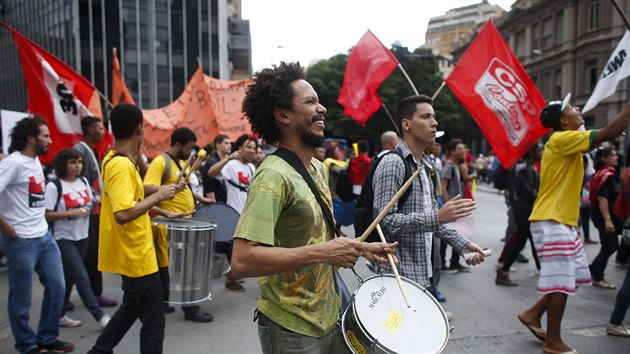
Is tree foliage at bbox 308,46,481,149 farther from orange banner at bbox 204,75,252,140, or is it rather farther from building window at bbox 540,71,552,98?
orange banner at bbox 204,75,252,140

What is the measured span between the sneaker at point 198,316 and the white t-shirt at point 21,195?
1.70 metres

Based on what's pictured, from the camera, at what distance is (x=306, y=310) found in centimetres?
194

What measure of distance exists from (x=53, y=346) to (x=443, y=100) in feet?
129

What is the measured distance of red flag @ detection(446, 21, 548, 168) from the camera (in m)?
5.43

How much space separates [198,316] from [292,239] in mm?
3325

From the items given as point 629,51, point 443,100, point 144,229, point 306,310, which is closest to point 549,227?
point 629,51

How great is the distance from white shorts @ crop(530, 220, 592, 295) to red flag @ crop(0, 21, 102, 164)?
5.40 metres

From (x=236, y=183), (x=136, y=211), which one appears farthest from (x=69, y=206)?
(x=236, y=183)

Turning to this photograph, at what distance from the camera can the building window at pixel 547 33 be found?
35.5m

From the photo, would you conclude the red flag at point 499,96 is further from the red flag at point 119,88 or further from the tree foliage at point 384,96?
the tree foliage at point 384,96

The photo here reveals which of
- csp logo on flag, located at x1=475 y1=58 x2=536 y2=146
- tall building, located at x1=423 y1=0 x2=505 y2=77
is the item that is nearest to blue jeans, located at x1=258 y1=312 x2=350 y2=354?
csp logo on flag, located at x1=475 y1=58 x2=536 y2=146

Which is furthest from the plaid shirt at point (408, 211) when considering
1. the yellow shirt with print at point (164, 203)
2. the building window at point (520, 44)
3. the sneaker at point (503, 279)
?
the building window at point (520, 44)

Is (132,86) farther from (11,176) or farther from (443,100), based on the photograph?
(11,176)

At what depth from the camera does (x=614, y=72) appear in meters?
4.83
